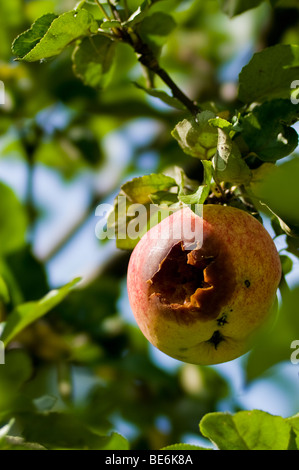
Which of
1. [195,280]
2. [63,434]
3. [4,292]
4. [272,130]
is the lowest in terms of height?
[63,434]

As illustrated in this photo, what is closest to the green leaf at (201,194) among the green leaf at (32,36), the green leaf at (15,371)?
the green leaf at (32,36)

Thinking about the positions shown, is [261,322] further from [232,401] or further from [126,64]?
[126,64]

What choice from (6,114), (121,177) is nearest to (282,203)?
(6,114)

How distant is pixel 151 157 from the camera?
250 cm

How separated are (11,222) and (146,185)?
0.75 m

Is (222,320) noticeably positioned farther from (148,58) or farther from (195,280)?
(148,58)

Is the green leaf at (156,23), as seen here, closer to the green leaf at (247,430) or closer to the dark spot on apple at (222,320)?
the dark spot on apple at (222,320)

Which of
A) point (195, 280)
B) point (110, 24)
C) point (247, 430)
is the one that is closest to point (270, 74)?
point (110, 24)

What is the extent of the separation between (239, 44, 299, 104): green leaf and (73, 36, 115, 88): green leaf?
0.26 meters

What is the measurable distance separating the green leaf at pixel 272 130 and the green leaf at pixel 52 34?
31 centimetres

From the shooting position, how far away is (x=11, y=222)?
174cm

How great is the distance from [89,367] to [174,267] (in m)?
1.16

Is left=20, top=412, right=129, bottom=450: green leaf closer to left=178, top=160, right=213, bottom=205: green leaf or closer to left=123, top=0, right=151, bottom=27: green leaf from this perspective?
left=178, top=160, right=213, bottom=205: green leaf

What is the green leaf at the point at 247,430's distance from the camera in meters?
0.96
